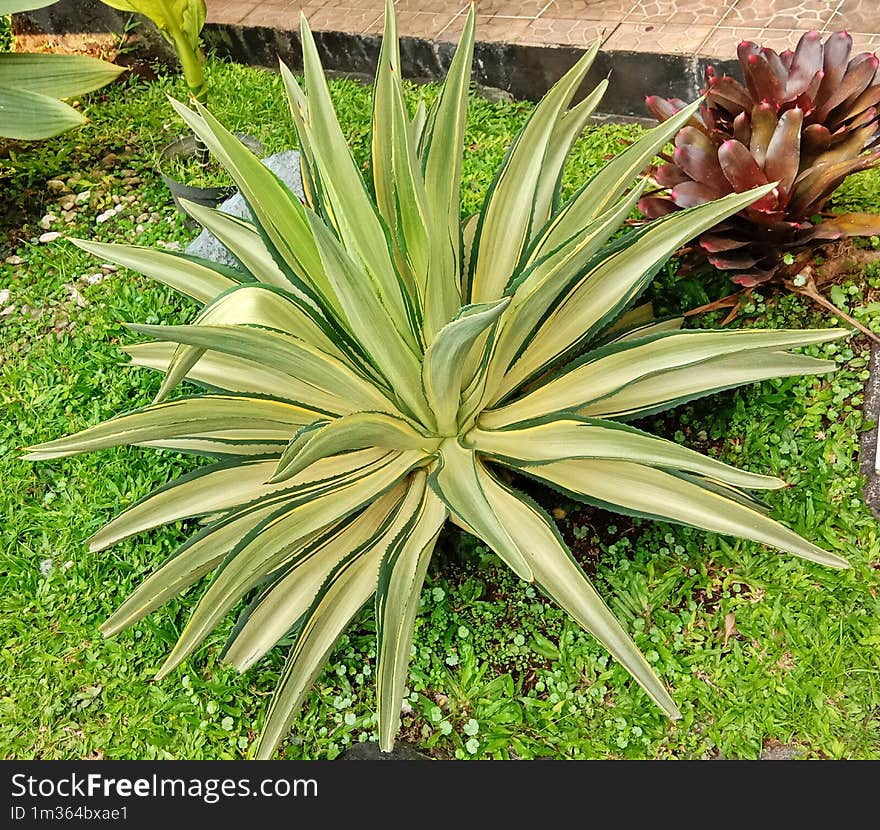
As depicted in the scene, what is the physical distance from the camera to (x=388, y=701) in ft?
4.35

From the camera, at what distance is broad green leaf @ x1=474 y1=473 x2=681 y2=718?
129cm

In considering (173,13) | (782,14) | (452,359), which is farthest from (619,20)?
(452,359)

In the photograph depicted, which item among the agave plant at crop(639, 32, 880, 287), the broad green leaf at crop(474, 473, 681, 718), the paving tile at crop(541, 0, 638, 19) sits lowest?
the broad green leaf at crop(474, 473, 681, 718)

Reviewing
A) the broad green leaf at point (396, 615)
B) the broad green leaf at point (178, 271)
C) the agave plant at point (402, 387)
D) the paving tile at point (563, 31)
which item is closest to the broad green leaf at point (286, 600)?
the agave plant at point (402, 387)

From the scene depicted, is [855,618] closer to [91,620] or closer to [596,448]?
[596,448]

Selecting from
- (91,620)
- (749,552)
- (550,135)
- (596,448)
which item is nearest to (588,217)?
(550,135)

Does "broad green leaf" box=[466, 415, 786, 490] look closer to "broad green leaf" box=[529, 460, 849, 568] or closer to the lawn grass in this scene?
"broad green leaf" box=[529, 460, 849, 568]

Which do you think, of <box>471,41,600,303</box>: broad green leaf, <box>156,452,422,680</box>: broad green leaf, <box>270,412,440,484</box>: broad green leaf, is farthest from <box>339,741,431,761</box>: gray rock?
<box>471,41,600,303</box>: broad green leaf

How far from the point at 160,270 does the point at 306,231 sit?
31 centimetres

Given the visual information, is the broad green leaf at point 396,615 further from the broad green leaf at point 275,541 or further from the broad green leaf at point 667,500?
the broad green leaf at point 667,500

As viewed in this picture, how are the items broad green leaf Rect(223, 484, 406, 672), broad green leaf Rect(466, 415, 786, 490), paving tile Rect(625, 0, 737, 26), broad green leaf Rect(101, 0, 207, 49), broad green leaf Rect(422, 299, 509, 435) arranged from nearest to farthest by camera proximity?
1. broad green leaf Rect(422, 299, 509, 435)
2. broad green leaf Rect(466, 415, 786, 490)
3. broad green leaf Rect(223, 484, 406, 672)
4. broad green leaf Rect(101, 0, 207, 49)
5. paving tile Rect(625, 0, 737, 26)

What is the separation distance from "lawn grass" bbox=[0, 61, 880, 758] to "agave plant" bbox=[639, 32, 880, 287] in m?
0.14

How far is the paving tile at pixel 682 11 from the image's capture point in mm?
2773

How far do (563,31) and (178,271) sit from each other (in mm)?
1917
